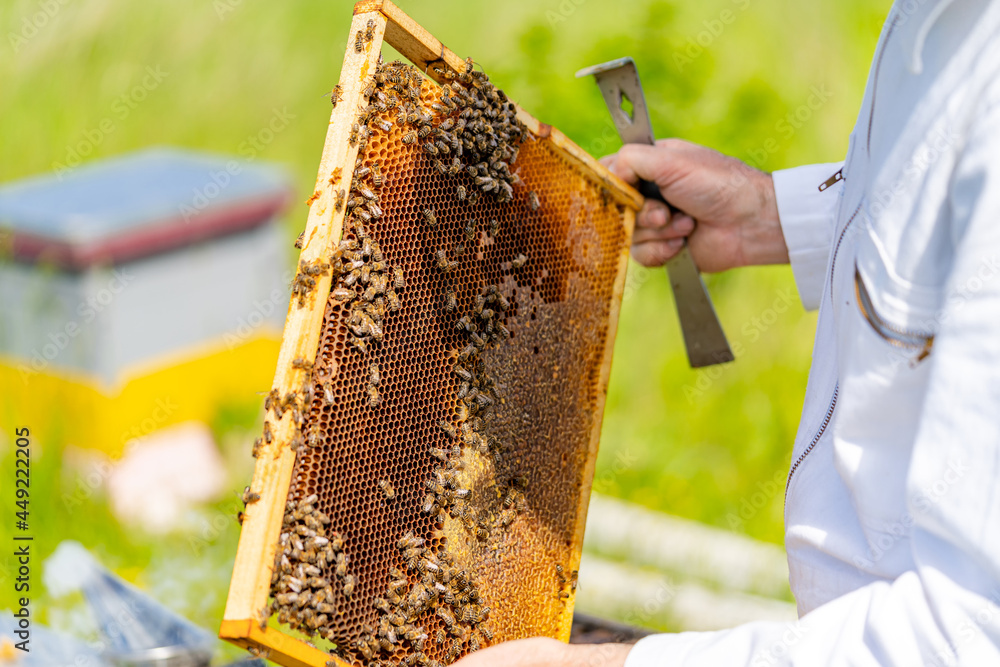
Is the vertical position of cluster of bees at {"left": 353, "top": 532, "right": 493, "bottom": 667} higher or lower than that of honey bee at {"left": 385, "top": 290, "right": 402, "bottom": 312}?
lower

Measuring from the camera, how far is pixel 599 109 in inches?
215

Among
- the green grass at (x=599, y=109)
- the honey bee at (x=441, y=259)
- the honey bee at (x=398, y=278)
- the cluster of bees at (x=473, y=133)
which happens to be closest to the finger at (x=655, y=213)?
the cluster of bees at (x=473, y=133)

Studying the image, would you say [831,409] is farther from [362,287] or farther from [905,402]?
[362,287]

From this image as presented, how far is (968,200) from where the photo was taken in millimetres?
1466

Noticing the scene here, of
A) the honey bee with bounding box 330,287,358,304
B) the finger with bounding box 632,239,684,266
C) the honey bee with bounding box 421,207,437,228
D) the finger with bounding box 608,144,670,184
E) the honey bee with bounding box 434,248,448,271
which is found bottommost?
the honey bee with bounding box 330,287,358,304

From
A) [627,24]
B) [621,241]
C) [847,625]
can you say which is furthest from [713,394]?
[847,625]

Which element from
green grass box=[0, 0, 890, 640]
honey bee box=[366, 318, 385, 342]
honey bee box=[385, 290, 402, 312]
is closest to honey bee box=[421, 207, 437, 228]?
honey bee box=[385, 290, 402, 312]

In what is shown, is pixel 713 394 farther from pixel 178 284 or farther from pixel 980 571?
pixel 980 571

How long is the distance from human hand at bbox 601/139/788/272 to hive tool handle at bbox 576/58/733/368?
0.05m

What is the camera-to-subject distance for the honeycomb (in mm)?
2076

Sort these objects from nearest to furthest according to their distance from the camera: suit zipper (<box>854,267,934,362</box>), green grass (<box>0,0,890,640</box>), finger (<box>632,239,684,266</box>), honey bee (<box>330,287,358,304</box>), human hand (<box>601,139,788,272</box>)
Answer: suit zipper (<box>854,267,934,362</box>) → honey bee (<box>330,287,358,304</box>) → human hand (<box>601,139,788,272</box>) → finger (<box>632,239,684,266</box>) → green grass (<box>0,0,890,640</box>)

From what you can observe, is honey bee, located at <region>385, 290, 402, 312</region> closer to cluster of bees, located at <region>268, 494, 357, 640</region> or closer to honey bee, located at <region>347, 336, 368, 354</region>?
honey bee, located at <region>347, 336, 368, 354</region>

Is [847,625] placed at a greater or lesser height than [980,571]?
lesser

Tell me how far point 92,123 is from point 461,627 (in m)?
5.12
